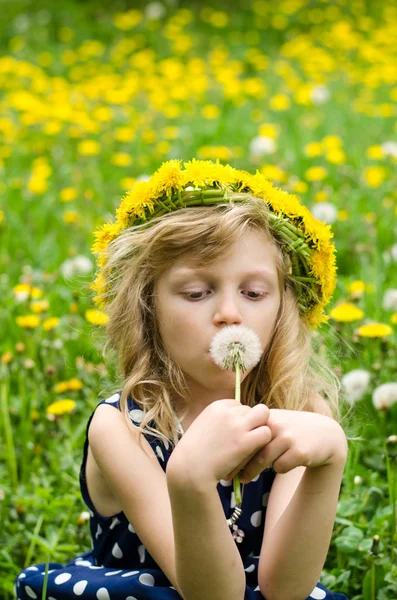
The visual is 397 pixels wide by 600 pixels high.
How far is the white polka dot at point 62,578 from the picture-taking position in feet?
5.40

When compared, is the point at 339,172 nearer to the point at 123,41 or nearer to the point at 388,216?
the point at 388,216

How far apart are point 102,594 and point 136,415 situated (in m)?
0.31

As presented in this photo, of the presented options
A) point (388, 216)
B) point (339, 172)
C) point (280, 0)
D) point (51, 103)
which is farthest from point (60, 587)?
point (280, 0)

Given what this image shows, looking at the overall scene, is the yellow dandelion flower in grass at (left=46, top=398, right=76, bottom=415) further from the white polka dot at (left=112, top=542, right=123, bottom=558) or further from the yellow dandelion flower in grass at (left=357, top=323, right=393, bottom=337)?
the yellow dandelion flower in grass at (left=357, top=323, right=393, bottom=337)

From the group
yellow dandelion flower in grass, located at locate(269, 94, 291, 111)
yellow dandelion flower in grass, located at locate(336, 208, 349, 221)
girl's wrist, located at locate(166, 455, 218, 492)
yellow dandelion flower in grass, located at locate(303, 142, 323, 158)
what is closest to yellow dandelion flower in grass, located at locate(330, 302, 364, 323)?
yellow dandelion flower in grass, located at locate(336, 208, 349, 221)

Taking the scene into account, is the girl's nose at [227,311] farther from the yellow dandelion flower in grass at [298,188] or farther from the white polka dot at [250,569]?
the yellow dandelion flower in grass at [298,188]

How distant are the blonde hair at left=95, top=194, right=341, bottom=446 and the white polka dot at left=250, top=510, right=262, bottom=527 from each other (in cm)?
19

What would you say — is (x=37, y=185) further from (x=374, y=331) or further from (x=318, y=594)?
(x=318, y=594)

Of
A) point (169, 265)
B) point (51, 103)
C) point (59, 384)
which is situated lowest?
point (59, 384)

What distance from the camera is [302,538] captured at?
1.41 meters

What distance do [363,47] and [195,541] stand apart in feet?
19.6

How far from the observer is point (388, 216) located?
347 centimetres

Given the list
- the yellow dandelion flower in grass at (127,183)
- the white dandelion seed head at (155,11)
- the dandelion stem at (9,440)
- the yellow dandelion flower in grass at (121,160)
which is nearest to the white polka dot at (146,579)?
the dandelion stem at (9,440)

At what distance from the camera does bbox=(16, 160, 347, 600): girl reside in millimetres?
1328
